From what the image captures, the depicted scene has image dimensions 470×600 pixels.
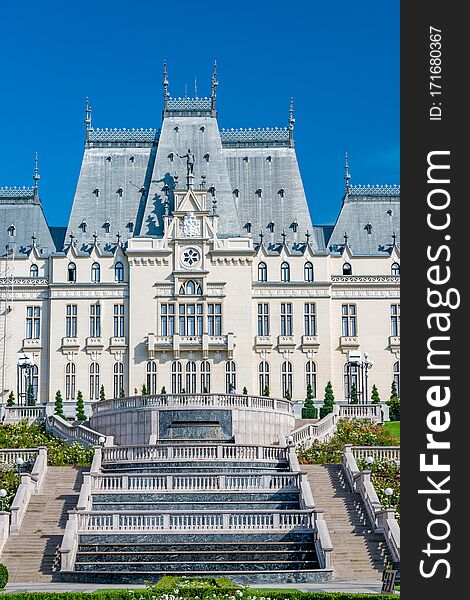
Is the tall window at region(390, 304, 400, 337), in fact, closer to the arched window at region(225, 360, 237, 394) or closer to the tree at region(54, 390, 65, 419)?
the arched window at region(225, 360, 237, 394)

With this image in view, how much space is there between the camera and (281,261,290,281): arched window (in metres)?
81.6

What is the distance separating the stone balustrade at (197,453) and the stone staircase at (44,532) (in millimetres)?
2484

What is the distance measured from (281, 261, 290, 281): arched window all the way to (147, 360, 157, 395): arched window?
11046mm

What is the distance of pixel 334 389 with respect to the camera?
265 ft

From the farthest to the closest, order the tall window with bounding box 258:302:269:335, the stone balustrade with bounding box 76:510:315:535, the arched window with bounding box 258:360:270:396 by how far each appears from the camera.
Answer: the tall window with bounding box 258:302:269:335 → the arched window with bounding box 258:360:270:396 → the stone balustrade with bounding box 76:510:315:535

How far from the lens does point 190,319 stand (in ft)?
260

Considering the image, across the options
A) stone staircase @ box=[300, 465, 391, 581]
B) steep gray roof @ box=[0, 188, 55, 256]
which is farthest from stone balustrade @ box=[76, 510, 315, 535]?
steep gray roof @ box=[0, 188, 55, 256]

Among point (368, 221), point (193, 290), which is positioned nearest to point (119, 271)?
point (193, 290)

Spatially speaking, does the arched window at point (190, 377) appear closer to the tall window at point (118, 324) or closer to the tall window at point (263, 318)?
the tall window at point (118, 324)

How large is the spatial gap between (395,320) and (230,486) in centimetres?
3953

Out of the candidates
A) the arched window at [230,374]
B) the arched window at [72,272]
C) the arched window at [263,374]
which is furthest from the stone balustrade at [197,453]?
the arched window at [72,272]

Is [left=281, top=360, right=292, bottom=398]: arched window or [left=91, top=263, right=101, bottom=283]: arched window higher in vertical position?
[left=91, top=263, right=101, bottom=283]: arched window

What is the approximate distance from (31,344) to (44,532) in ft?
130

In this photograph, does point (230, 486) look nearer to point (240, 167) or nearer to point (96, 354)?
point (96, 354)
